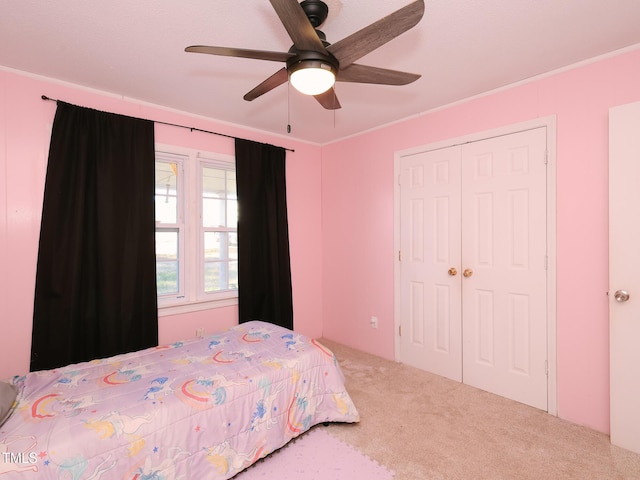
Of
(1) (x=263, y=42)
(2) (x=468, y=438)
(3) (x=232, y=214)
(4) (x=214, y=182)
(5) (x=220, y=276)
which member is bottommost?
(2) (x=468, y=438)

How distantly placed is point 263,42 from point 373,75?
2.59 ft

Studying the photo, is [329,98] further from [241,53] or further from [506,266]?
[506,266]

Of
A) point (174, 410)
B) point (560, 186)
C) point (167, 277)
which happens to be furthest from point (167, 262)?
point (560, 186)

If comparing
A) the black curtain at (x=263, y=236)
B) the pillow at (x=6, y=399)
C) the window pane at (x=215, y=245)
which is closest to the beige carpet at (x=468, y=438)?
the black curtain at (x=263, y=236)

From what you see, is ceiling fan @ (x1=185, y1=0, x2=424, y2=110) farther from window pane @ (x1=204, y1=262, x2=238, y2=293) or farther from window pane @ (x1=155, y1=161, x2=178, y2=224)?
window pane @ (x1=204, y1=262, x2=238, y2=293)

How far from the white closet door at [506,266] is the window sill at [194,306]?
2339mm

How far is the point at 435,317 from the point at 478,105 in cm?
197

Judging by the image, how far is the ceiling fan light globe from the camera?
1.46 meters

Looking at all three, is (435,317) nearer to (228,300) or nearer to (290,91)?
(228,300)

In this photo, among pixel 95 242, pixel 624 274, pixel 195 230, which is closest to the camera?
pixel 624 274

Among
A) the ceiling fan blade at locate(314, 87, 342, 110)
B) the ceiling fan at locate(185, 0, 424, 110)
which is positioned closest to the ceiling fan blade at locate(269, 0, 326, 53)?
the ceiling fan at locate(185, 0, 424, 110)

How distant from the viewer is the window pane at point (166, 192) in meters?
3.08

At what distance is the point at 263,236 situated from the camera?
11.8 feet

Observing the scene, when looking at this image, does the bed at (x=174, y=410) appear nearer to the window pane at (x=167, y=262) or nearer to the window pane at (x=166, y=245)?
the window pane at (x=167, y=262)
